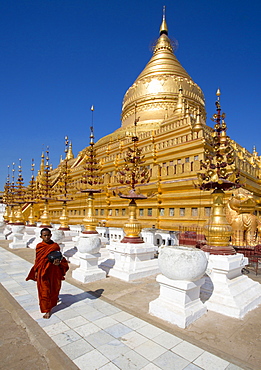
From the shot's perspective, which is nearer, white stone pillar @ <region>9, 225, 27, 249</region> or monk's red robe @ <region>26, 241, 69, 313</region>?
monk's red robe @ <region>26, 241, 69, 313</region>

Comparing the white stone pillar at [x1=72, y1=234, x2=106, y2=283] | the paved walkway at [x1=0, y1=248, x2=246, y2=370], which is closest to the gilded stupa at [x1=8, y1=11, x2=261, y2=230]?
the white stone pillar at [x1=72, y1=234, x2=106, y2=283]

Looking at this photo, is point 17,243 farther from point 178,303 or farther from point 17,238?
point 178,303

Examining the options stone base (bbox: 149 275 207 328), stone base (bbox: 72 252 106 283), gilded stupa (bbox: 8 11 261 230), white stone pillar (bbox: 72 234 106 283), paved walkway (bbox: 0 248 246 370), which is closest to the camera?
paved walkway (bbox: 0 248 246 370)

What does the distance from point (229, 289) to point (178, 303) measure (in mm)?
1404

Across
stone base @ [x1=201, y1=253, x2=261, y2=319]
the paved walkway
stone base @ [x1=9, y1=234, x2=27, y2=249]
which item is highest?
stone base @ [x1=201, y1=253, x2=261, y2=319]

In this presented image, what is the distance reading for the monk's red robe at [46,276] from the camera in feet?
15.2

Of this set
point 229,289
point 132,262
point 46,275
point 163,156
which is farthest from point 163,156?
point 46,275

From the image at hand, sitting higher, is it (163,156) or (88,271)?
(163,156)

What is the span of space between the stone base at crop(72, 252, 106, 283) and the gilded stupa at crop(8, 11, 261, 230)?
3.25 m

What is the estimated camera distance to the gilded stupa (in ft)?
54.4

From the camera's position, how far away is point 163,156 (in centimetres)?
Answer: 1944

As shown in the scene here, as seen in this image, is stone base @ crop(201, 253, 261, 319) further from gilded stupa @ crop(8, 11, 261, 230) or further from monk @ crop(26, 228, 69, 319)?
gilded stupa @ crop(8, 11, 261, 230)

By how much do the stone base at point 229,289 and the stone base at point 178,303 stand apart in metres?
0.51

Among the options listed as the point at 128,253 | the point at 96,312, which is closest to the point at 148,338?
the point at 96,312
